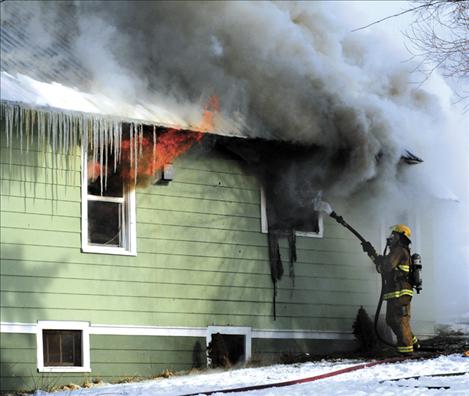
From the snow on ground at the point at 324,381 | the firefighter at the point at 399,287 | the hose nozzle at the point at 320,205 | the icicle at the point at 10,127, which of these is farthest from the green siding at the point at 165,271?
the firefighter at the point at 399,287

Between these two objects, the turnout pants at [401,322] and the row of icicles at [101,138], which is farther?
the turnout pants at [401,322]

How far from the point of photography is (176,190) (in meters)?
15.1

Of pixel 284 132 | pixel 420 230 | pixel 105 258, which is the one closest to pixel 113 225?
pixel 105 258

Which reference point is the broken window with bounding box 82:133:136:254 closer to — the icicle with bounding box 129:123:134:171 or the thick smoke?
the icicle with bounding box 129:123:134:171

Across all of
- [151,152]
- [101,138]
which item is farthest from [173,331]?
[101,138]

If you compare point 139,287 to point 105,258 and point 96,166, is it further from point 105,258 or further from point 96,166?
point 96,166

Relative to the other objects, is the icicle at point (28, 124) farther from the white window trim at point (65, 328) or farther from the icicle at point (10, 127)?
the white window trim at point (65, 328)

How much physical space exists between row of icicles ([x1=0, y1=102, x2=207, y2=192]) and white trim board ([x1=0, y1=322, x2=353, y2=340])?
1.94 metres

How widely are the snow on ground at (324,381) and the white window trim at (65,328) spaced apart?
1.68 ft

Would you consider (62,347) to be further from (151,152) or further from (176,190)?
(151,152)

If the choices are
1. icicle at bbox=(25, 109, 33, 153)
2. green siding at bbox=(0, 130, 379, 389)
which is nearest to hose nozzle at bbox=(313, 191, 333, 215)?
green siding at bbox=(0, 130, 379, 389)

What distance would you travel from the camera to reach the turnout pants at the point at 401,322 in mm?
14719

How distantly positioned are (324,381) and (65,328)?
12.3 feet

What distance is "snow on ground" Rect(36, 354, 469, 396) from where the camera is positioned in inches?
435
